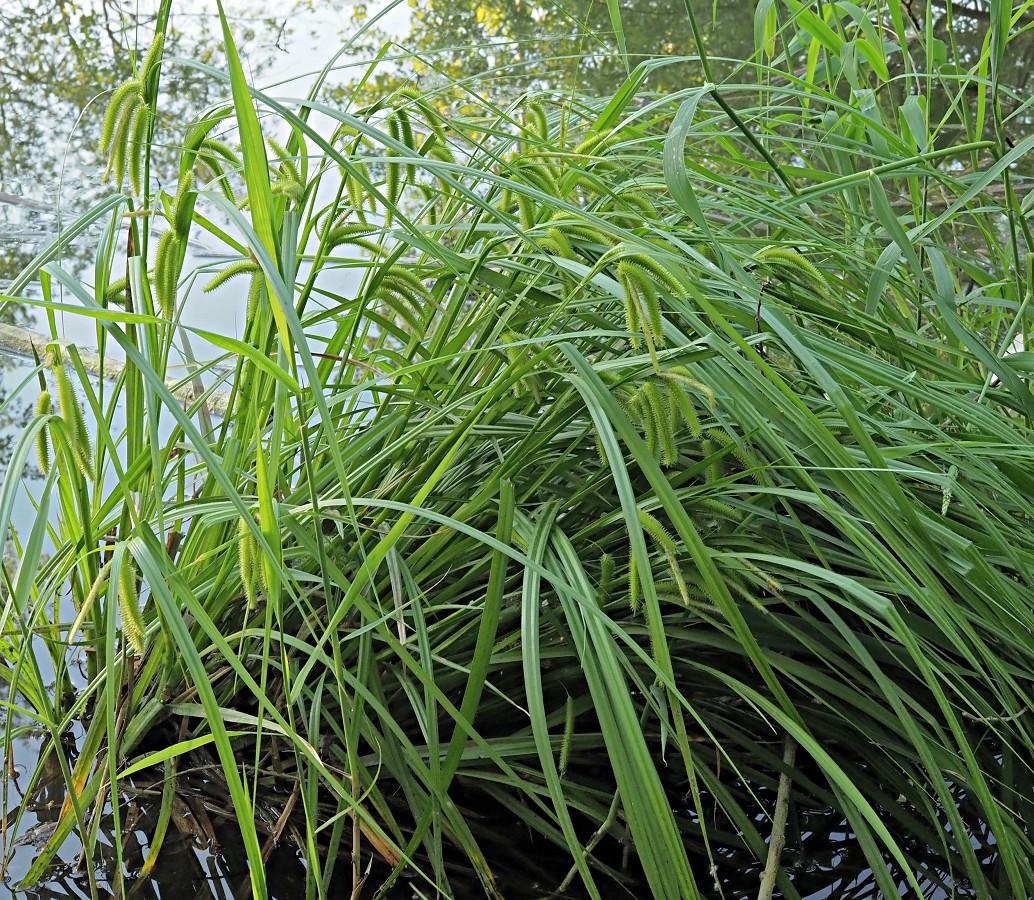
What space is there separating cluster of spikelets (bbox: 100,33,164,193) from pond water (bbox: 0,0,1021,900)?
23.7 inches

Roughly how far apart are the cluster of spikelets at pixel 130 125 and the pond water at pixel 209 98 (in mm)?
601

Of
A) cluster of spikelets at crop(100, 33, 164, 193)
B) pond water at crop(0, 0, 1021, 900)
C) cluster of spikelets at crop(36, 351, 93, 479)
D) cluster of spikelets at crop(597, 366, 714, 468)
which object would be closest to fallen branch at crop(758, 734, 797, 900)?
pond water at crop(0, 0, 1021, 900)

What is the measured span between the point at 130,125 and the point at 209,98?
2783 mm

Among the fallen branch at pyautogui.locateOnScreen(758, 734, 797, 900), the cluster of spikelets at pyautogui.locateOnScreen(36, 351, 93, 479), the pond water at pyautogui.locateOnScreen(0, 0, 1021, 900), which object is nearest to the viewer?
the cluster of spikelets at pyautogui.locateOnScreen(36, 351, 93, 479)

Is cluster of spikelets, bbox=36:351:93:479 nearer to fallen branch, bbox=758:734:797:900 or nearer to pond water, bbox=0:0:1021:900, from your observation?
pond water, bbox=0:0:1021:900

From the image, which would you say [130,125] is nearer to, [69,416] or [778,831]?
[69,416]

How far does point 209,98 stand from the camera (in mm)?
3496

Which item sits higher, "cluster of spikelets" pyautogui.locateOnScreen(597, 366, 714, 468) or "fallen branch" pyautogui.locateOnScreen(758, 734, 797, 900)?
"cluster of spikelets" pyautogui.locateOnScreen(597, 366, 714, 468)

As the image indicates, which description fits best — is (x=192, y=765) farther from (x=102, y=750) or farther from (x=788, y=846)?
(x=788, y=846)

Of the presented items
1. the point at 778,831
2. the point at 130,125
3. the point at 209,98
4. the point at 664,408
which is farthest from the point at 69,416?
the point at 209,98

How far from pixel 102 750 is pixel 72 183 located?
2294 millimetres

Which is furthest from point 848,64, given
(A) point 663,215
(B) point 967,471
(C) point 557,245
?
(C) point 557,245

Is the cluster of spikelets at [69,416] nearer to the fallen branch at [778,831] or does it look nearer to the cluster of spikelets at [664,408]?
the cluster of spikelets at [664,408]

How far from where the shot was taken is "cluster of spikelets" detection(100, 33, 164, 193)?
3.05 ft
